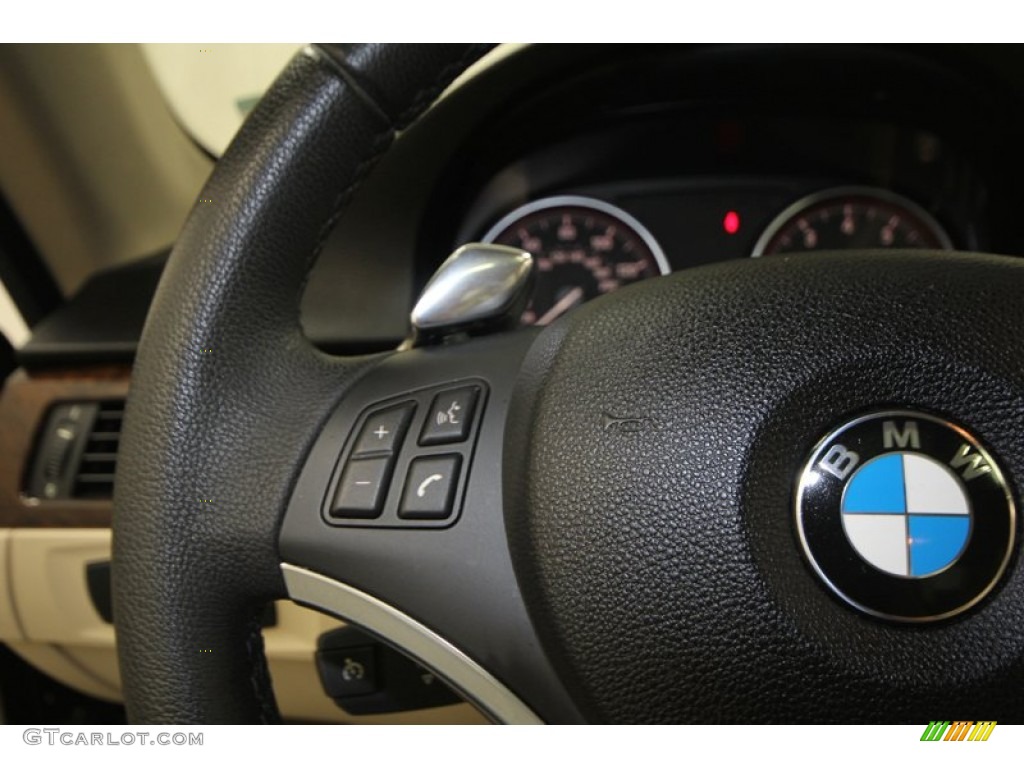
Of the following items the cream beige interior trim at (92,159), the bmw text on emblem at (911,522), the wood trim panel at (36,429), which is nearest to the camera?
the bmw text on emblem at (911,522)

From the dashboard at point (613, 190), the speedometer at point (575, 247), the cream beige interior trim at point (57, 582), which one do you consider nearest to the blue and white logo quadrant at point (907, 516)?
the dashboard at point (613, 190)

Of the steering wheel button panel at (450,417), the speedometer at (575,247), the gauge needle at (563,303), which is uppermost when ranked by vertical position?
the speedometer at (575,247)

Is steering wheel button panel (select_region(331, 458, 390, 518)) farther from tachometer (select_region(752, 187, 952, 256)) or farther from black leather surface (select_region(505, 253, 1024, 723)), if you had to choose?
tachometer (select_region(752, 187, 952, 256))

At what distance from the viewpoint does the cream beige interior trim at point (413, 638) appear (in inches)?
17.7

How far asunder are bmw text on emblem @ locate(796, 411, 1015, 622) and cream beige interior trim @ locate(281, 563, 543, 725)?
177 mm

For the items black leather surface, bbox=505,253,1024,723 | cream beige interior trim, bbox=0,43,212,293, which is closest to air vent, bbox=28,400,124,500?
cream beige interior trim, bbox=0,43,212,293

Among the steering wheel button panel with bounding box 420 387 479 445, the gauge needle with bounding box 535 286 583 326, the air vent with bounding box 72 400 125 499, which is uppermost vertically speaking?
the gauge needle with bounding box 535 286 583 326

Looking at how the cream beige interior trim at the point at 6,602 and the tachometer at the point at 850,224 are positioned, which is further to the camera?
the tachometer at the point at 850,224

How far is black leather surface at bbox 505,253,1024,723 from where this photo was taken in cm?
42

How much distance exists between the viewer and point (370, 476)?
0.47 meters

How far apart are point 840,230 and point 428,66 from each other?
700mm

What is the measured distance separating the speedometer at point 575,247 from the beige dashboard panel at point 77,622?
440 millimetres

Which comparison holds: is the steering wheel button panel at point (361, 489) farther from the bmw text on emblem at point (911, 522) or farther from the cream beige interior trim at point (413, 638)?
the bmw text on emblem at point (911, 522)

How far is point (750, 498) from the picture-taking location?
1.39ft
